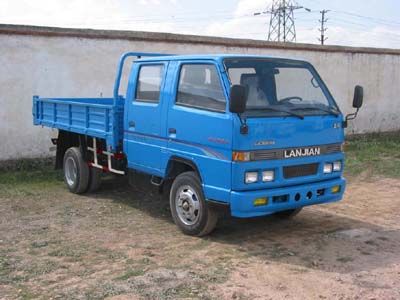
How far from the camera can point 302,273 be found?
527cm

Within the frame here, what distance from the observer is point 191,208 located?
20.7ft

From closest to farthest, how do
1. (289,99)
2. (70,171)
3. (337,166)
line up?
(289,99) → (337,166) → (70,171)

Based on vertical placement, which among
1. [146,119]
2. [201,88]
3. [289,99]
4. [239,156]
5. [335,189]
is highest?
[201,88]

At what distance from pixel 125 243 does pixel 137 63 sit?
2.45m

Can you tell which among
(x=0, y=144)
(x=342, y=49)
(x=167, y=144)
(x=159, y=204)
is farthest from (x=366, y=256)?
(x=342, y=49)

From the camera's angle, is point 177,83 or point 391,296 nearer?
point 391,296

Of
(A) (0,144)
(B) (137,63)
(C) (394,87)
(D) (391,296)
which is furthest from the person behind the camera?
(C) (394,87)

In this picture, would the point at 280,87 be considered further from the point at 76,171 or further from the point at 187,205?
the point at 76,171

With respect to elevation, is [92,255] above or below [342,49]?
below

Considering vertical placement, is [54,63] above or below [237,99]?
above

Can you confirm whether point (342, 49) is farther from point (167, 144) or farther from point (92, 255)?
point (92, 255)

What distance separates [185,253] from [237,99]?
171 cm

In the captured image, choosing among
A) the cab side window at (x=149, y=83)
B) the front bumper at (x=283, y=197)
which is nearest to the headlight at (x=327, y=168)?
the front bumper at (x=283, y=197)

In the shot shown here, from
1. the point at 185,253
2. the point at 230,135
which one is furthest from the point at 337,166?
the point at 185,253
